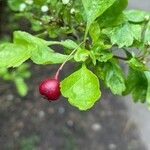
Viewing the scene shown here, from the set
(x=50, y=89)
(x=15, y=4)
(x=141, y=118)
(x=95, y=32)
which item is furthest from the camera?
(x=141, y=118)

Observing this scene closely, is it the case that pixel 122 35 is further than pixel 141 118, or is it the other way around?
pixel 141 118

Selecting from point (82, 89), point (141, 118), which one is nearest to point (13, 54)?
point (82, 89)

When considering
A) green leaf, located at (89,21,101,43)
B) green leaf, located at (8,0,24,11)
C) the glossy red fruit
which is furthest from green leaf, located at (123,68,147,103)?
green leaf, located at (8,0,24,11)

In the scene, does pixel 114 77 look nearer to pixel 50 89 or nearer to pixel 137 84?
pixel 137 84

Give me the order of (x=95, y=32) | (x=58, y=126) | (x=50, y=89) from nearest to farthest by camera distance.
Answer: (x=50, y=89) < (x=95, y=32) < (x=58, y=126)

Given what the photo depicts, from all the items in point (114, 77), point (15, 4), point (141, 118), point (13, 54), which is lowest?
point (141, 118)

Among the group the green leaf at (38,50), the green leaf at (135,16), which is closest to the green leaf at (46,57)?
the green leaf at (38,50)
